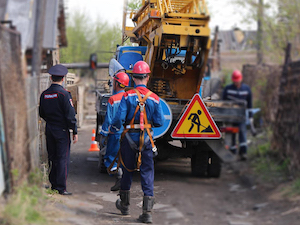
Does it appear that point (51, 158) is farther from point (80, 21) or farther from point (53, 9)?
point (53, 9)

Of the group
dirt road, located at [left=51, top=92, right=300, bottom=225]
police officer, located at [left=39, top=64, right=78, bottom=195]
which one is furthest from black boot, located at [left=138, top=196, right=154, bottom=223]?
police officer, located at [left=39, top=64, right=78, bottom=195]

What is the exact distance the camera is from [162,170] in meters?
8.81

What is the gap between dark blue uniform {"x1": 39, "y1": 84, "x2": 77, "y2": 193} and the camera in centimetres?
678

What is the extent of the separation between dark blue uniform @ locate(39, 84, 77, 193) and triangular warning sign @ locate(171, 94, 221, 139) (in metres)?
1.51

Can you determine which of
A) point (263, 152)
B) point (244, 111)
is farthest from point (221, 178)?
point (244, 111)

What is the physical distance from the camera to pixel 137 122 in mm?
6012

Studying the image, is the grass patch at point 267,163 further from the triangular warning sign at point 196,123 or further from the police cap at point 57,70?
the police cap at point 57,70

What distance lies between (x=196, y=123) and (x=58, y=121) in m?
2.03

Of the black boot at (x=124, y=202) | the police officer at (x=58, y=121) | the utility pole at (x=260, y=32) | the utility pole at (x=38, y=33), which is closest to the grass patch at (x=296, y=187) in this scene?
the utility pole at (x=260, y=32)

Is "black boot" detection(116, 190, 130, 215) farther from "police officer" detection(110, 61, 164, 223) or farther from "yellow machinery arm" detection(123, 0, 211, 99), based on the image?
"yellow machinery arm" detection(123, 0, 211, 99)

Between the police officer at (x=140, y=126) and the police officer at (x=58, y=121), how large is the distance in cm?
106

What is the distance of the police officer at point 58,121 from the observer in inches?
267

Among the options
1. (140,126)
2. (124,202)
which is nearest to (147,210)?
(124,202)

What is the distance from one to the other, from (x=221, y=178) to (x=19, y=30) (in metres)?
2.63
